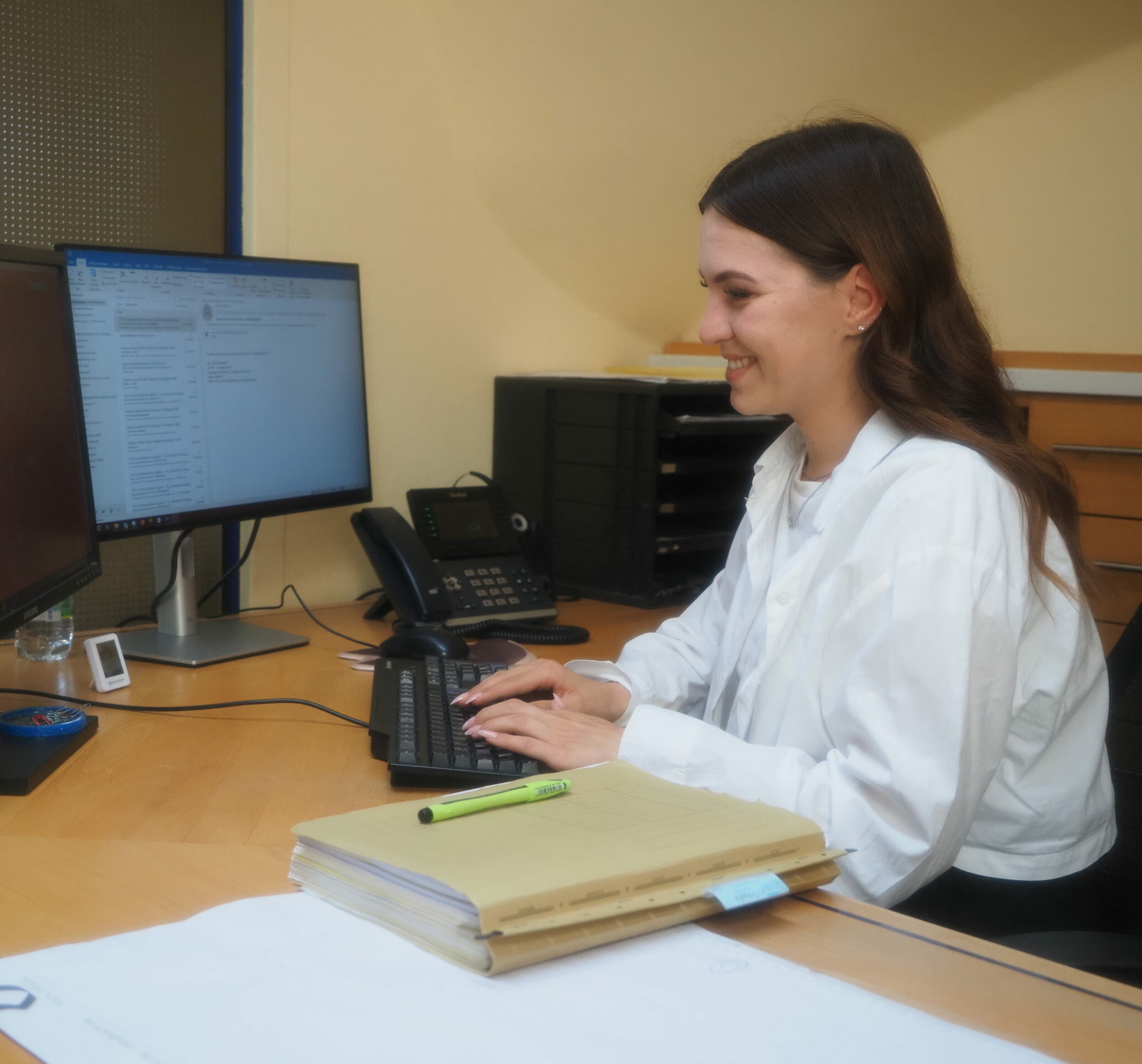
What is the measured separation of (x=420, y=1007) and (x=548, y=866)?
120 mm

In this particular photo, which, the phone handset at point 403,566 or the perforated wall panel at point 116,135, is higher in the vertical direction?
the perforated wall panel at point 116,135

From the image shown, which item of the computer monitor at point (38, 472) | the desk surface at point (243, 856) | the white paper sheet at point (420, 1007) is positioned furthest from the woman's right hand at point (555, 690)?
the white paper sheet at point (420, 1007)

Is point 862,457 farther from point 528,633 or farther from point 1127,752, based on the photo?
point 528,633

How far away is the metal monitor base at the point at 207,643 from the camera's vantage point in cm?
144

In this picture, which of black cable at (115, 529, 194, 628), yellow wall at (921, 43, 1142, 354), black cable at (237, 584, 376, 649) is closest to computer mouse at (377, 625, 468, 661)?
black cable at (237, 584, 376, 649)

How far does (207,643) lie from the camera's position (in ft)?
4.97

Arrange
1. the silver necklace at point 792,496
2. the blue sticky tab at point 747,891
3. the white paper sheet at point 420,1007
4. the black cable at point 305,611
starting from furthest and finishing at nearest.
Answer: the black cable at point 305,611 → the silver necklace at point 792,496 → the blue sticky tab at point 747,891 → the white paper sheet at point 420,1007

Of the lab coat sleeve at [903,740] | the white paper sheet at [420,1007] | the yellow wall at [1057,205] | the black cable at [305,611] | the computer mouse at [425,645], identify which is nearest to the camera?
the white paper sheet at [420,1007]

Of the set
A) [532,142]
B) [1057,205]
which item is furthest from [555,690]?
[1057,205]

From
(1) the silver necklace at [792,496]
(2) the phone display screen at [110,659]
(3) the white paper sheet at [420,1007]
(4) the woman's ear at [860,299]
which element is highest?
(4) the woman's ear at [860,299]

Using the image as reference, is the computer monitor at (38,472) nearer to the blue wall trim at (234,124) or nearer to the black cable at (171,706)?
the black cable at (171,706)

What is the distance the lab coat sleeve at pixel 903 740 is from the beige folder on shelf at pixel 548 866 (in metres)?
0.12

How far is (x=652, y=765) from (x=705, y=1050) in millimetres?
423

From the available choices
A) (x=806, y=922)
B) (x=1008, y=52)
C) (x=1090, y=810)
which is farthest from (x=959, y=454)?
(x=1008, y=52)
